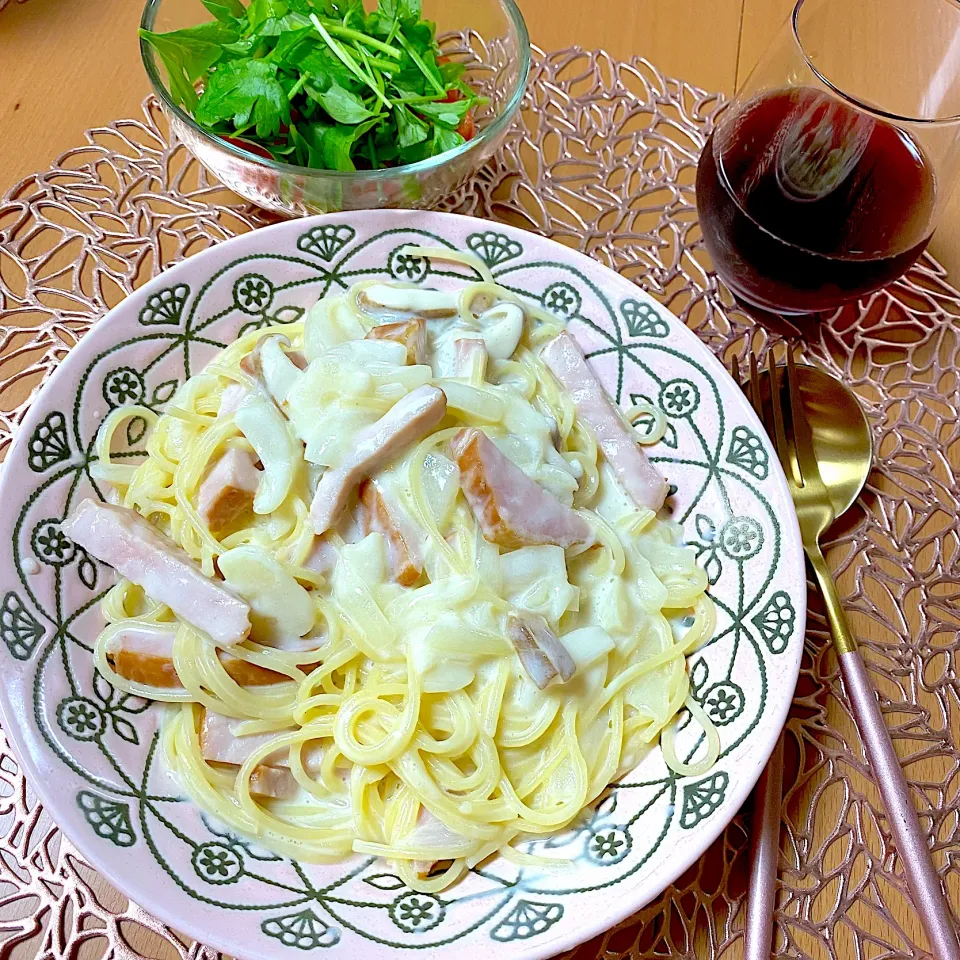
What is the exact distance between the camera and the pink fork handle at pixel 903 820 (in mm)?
1440

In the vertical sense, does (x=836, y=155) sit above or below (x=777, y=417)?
above

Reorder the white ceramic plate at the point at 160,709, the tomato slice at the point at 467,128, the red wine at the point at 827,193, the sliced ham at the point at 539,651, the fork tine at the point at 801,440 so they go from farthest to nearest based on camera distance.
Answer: the tomato slice at the point at 467,128
the fork tine at the point at 801,440
the red wine at the point at 827,193
the sliced ham at the point at 539,651
the white ceramic plate at the point at 160,709

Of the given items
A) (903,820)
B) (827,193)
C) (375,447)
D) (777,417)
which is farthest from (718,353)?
(903,820)

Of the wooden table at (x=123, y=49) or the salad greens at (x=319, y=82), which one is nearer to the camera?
the salad greens at (x=319, y=82)

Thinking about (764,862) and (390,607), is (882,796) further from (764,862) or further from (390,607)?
(390,607)

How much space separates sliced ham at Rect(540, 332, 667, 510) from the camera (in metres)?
1.72

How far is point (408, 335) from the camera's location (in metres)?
1.72

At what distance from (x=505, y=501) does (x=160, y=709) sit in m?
0.71

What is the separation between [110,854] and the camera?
4.20 feet

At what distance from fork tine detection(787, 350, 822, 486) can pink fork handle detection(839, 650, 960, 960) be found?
1.39 ft

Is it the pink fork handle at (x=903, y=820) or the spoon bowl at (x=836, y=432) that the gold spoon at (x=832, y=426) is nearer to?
the spoon bowl at (x=836, y=432)

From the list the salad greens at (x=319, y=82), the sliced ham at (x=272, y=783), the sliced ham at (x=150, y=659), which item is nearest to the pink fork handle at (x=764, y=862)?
the sliced ham at (x=272, y=783)

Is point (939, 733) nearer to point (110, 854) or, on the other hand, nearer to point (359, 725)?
point (359, 725)

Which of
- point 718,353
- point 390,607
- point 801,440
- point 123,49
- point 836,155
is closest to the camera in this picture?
point 390,607
